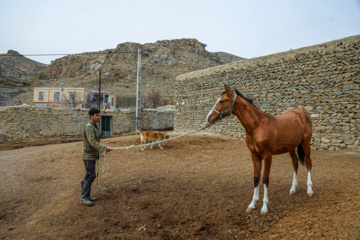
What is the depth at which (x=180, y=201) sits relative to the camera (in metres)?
4.46

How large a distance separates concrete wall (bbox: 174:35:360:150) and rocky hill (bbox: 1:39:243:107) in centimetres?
2601

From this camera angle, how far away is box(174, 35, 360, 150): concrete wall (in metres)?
7.84

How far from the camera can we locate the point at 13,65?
64.4 metres

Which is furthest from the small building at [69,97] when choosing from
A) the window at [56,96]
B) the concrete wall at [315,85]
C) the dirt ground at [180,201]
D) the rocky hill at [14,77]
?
the dirt ground at [180,201]

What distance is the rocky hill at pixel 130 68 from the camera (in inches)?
1726

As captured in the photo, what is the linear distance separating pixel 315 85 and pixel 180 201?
7.64 metres

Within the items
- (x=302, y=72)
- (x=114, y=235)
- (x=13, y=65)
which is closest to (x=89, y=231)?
(x=114, y=235)

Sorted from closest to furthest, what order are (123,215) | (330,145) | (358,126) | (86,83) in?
(123,215)
(358,126)
(330,145)
(86,83)

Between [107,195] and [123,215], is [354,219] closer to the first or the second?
[123,215]

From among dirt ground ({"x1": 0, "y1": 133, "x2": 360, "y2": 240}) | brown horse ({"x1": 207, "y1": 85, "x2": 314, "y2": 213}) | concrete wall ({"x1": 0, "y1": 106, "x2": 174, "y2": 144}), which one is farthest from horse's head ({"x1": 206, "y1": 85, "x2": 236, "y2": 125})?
concrete wall ({"x1": 0, "y1": 106, "x2": 174, "y2": 144})

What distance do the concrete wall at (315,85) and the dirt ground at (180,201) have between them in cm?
109

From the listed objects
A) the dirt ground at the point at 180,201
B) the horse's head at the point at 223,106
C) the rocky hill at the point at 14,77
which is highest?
the rocky hill at the point at 14,77

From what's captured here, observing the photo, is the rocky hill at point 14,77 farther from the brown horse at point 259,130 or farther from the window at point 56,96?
the brown horse at point 259,130

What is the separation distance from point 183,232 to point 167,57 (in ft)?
187
